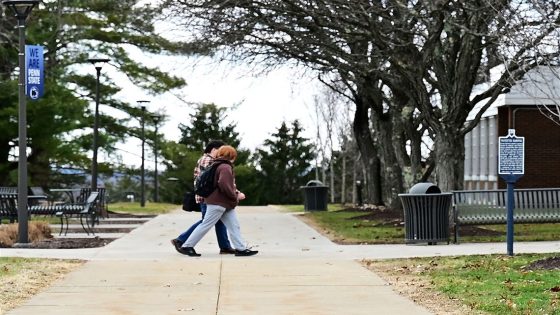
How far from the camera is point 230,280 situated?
1426 cm

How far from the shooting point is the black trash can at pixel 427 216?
20.0 metres

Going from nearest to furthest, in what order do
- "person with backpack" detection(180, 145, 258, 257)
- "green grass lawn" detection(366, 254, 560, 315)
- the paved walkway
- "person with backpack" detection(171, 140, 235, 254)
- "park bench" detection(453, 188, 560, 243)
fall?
"green grass lawn" detection(366, 254, 560, 315), the paved walkway, "person with backpack" detection(180, 145, 258, 257), "person with backpack" detection(171, 140, 235, 254), "park bench" detection(453, 188, 560, 243)

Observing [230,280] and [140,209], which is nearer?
[230,280]

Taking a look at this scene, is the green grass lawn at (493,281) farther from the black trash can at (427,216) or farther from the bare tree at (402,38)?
the bare tree at (402,38)

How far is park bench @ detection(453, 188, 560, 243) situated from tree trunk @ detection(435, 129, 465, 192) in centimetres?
225

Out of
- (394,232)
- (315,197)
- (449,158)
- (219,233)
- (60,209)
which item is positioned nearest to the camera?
(219,233)

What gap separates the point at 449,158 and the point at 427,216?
498cm

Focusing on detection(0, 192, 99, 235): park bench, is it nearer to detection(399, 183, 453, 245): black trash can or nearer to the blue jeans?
the blue jeans

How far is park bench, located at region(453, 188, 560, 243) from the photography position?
2138 cm

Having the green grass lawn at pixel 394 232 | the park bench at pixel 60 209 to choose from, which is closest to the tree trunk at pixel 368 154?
the green grass lawn at pixel 394 232

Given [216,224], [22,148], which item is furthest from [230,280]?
[22,148]

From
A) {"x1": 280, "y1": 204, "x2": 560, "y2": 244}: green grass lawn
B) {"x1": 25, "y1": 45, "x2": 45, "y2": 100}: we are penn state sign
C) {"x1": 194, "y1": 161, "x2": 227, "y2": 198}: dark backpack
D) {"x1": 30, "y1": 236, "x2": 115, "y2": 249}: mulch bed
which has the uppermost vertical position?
{"x1": 25, "y1": 45, "x2": 45, "y2": 100}: we are penn state sign

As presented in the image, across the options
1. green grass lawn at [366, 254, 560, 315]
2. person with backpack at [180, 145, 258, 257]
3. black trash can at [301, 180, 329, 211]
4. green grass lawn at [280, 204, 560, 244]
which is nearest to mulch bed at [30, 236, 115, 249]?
person with backpack at [180, 145, 258, 257]

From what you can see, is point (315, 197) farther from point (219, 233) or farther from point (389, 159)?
point (219, 233)
